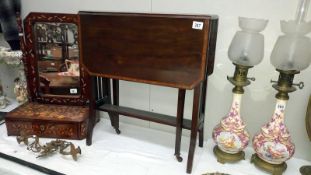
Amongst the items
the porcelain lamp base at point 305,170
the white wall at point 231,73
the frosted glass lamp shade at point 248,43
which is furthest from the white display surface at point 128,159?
the frosted glass lamp shade at point 248,43

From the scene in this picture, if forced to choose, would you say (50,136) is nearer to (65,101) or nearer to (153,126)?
→ (65,101)

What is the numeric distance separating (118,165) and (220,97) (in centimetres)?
59

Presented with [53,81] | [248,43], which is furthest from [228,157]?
[53,81]

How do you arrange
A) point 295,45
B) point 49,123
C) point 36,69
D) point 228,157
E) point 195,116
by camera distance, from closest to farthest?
point 295,45
point 195,116
point 228,157
point 49,123
point 36,69

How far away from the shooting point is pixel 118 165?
1.11m

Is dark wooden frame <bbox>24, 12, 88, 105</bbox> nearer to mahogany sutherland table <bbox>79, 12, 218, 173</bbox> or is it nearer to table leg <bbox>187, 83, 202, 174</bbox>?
mahogany sutherland table <bbox>79, 12, 218, 173</bbox>

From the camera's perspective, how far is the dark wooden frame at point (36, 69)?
125 cm

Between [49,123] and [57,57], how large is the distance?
35 centimetres

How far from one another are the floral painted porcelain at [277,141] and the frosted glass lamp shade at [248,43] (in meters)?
0.22

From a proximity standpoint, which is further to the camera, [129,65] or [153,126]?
[153,126]

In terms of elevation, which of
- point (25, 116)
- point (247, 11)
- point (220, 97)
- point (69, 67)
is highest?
point (247, 11)

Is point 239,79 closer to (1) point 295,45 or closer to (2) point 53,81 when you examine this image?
(1) point 295,45

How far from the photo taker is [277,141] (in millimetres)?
1007

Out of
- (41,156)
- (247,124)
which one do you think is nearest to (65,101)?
(41,156)
